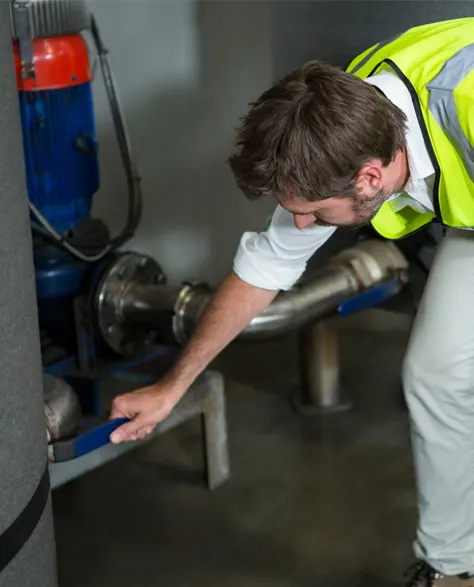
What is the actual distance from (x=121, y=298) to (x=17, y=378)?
34.2 inches

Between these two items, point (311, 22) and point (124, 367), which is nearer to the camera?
point (124, 367)

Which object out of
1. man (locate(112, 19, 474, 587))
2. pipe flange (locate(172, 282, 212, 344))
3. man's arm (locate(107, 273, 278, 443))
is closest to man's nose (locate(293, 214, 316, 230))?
man (locate(112, 19, 474, 587))

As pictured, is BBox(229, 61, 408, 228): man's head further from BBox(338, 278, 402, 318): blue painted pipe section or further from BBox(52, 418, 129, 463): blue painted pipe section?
BBox(338, 278, 402, 318): blue painted pipe section

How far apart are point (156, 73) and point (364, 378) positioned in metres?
0.92

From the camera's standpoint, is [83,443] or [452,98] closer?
[452,98]

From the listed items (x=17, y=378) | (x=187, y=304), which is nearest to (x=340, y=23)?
(x=187, y=304)

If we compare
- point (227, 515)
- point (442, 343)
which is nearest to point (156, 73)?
point (227, 515)

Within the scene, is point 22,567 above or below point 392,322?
above

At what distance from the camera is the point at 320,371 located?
2295 millimetres

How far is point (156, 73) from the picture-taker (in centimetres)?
254

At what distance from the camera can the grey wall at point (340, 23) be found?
2.00 m

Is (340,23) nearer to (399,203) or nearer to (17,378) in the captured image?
(399,203)

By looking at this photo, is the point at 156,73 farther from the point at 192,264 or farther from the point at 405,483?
the point at 405,483

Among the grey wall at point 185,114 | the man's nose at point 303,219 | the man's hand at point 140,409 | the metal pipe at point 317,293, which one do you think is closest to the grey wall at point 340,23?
the grey wall at point 185,114
